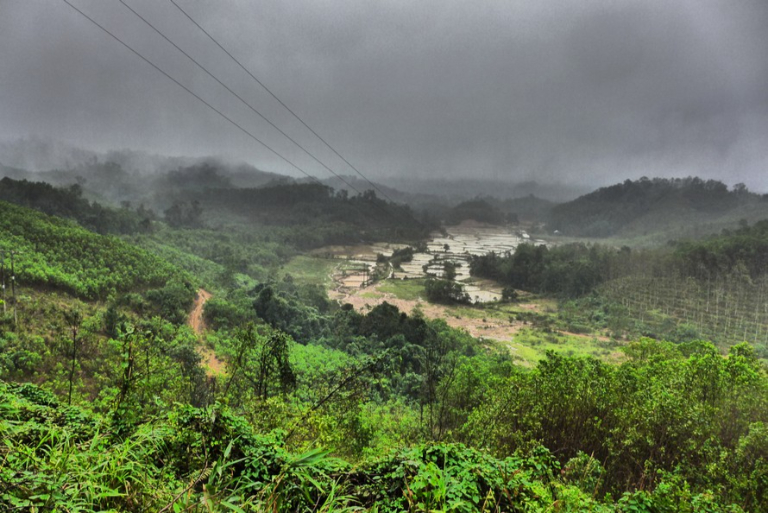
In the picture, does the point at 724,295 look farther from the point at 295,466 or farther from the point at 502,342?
the point at 295,466

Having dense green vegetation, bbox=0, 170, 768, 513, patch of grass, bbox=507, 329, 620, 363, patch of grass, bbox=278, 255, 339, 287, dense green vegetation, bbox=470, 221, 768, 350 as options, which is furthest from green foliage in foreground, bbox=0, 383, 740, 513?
patch of grass, bbox=278, 255, 339, 287

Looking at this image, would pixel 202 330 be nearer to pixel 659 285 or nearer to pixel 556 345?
pixel 556 345

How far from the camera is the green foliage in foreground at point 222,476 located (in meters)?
2.28

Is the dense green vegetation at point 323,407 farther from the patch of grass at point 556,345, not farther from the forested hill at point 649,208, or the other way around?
the forested hill at point 649,208

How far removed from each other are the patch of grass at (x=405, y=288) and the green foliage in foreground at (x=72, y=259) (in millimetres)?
26024

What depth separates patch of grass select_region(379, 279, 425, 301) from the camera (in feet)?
149

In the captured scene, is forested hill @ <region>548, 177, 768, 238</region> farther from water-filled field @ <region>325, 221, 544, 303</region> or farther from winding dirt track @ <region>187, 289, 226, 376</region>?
winding dirt track @ <region>187, 289, 226, 376</region>

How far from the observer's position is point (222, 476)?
2.84 meters

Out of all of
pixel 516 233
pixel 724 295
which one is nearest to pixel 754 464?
pixel 724 295

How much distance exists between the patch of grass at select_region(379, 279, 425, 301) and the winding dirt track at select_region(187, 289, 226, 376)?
24.0m

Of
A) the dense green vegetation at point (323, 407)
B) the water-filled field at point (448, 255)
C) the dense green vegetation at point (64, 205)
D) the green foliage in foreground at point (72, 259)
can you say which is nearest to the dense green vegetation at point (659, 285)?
the dense green vegetation at point (323, 407)

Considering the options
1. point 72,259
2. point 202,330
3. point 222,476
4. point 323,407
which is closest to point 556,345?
point 202,330

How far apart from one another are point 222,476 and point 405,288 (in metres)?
45.9

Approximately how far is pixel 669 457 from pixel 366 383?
235 inches
